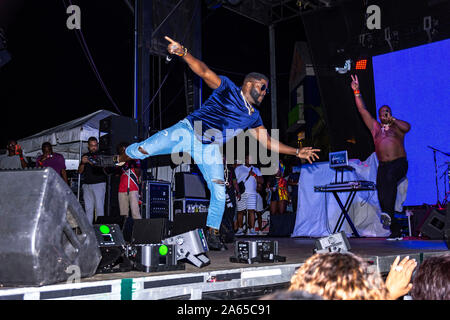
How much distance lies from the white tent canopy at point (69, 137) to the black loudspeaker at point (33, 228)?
785 centimetres

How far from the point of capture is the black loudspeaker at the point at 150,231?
12.8 ft

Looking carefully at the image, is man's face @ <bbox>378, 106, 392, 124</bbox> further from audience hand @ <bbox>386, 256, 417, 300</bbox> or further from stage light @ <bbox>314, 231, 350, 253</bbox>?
audience hand @ <bbox>386, 256, 417, 300</bbox>

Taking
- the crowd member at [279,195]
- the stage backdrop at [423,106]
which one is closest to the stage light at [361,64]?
the stage backdrop at [423,106]

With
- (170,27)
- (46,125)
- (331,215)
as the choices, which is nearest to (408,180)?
(331,215)

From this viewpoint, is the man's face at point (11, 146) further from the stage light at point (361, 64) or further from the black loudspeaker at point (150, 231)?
the stage light at point (361, 64)

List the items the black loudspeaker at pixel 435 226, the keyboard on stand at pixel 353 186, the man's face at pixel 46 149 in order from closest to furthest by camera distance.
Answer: the black loudspeaker at pixel 435 226, the keyboard on stand at pixel 353 186, the man's face at pixel 46 149

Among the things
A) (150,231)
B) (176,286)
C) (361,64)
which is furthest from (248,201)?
(176,286)

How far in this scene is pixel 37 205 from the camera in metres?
1.88

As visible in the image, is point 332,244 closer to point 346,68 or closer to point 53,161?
point 53,161

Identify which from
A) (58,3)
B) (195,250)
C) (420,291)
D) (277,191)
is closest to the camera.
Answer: (420,291)
